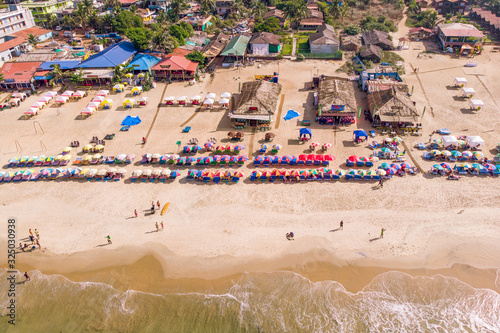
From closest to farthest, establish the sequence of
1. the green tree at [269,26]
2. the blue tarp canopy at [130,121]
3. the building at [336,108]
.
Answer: the building at [336,108] < the blue tarp canopy at [130,121] < the green tree at [269,26]

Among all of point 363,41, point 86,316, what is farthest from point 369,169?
point 363,41

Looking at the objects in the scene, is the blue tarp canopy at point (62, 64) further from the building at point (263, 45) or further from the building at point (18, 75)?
the building at point (263, 45)

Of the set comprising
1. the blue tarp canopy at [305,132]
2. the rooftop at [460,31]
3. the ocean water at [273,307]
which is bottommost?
the ocean water at [273,307]

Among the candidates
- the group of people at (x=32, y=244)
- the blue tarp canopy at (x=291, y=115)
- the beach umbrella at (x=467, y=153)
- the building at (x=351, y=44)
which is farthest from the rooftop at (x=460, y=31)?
the group of people at (x=32, y=244)

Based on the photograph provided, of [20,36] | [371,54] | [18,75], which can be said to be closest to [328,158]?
[371,54]

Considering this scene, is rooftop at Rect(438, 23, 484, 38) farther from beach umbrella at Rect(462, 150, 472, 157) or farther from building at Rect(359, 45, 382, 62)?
beach umbrella at Rect(462, 150, 472, 157)

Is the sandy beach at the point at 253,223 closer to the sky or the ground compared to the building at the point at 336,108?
closer to the ground

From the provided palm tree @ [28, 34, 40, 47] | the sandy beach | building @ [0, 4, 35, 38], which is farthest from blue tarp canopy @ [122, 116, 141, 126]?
building @ [0, 4, 35, 38]
